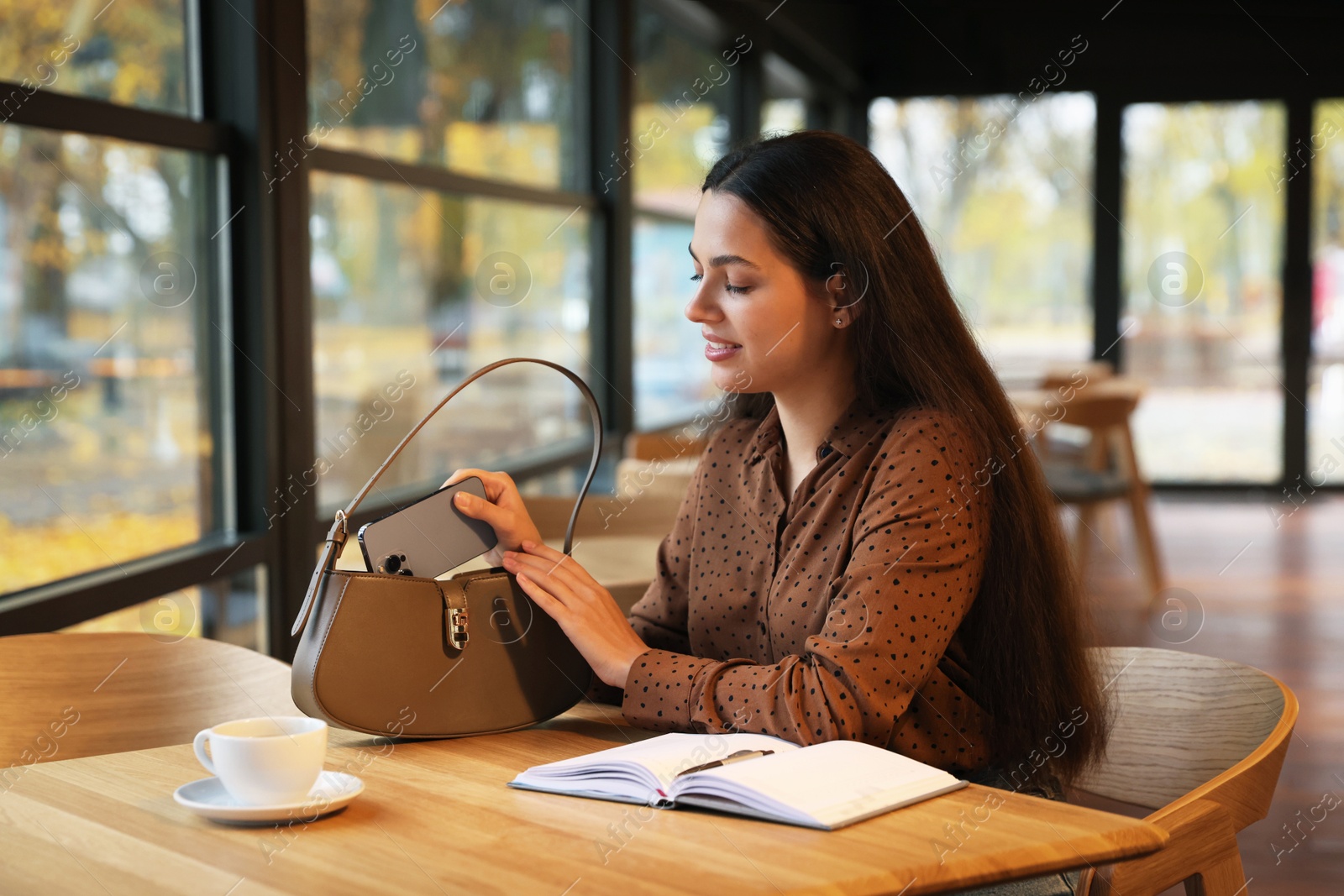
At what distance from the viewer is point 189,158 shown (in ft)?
8.48

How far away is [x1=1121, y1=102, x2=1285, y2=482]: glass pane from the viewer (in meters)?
7.79

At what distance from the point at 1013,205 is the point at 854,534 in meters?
7.41

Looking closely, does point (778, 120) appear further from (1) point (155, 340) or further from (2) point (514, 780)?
(2) point (514, 780)

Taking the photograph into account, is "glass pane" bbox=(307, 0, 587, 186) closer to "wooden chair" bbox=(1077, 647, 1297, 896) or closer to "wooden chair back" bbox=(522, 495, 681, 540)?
"wooden chair back" bbox=(522, 495, 681, 540)

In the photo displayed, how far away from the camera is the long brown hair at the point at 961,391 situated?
129 cm

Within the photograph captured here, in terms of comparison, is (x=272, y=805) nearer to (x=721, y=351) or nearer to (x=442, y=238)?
(x=721, y=351)

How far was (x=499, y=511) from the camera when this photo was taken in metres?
1.29

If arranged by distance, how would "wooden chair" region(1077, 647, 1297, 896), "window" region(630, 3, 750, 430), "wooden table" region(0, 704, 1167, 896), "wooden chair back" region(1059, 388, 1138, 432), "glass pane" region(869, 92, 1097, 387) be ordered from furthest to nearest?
"glass pane" region(869, 92, 1097, 387)
"window" region(630, 3, 750, 430)
"wooden chair back" region(1059, 388, 1138, 432)
"wooden chair" region(1077, 647, 1297, 896)
"wooden table" region(0, 704, 1167, 896)

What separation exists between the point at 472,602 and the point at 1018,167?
763cm

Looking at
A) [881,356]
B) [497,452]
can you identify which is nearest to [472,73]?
[497,452]

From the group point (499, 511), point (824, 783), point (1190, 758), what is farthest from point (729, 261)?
point (1190, 758)

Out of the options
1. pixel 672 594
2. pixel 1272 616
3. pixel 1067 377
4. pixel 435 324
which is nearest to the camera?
pixel 672 594

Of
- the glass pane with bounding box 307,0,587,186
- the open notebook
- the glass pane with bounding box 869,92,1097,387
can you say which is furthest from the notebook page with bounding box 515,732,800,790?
the glass pane with bounding box 869,92,1097,387

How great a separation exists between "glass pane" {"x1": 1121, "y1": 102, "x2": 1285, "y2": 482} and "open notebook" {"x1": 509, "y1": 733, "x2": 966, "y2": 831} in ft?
24.3
